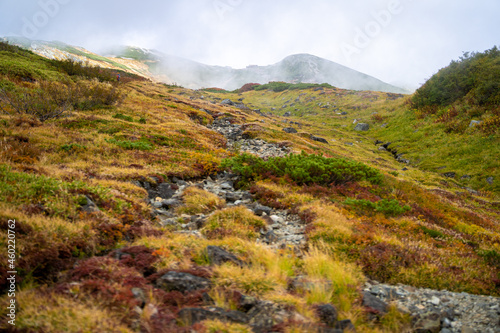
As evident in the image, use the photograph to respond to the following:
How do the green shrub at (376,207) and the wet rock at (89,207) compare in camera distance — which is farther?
the green shrub at (376,207)

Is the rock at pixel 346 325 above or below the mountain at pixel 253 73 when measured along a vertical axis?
below

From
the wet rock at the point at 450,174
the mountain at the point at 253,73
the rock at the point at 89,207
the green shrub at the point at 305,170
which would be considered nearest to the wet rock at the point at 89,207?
the rock at the point at 89,207

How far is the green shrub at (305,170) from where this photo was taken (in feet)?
41.0

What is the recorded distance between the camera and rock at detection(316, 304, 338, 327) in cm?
405

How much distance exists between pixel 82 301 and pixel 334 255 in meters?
5.24

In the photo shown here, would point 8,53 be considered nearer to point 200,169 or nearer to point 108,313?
point 200,169

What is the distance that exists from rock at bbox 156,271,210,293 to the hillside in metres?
0.02

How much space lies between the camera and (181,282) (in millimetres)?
4480

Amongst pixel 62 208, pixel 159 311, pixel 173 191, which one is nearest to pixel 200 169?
pixel 173 191

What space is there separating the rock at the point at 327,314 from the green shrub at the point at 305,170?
8425 millimetres

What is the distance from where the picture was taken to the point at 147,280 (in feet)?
→ 14.8

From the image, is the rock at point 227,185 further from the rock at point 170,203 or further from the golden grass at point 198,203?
the rock at point 170,203

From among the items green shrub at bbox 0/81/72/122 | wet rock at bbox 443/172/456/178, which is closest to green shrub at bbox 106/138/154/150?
green shrub at bbox 0/81/72/122

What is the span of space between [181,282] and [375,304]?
3.68 m
